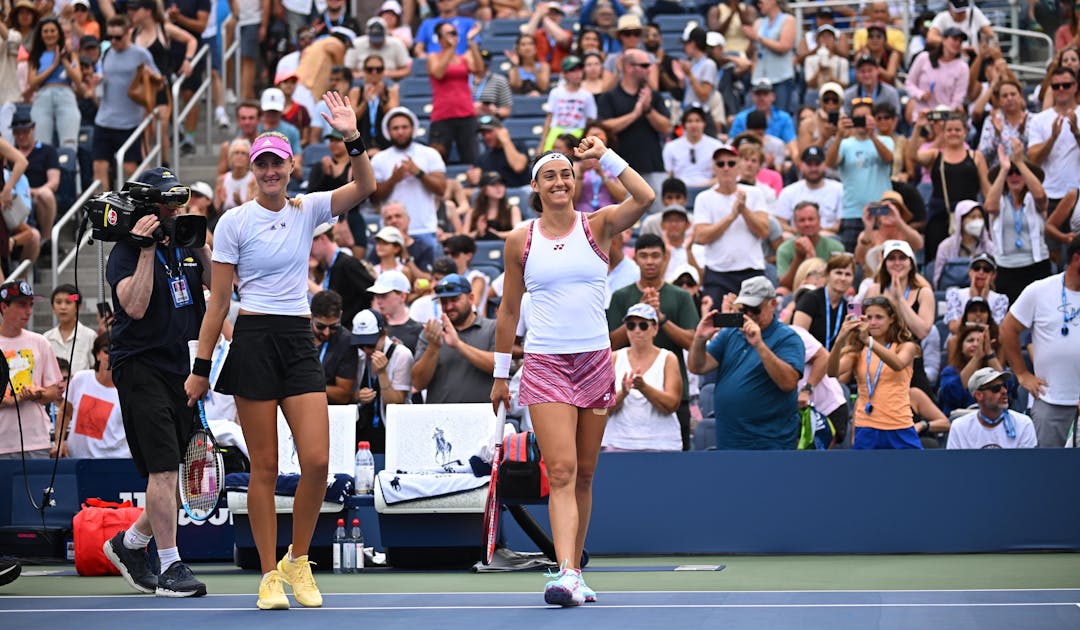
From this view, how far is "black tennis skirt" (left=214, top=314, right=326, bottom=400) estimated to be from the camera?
7.79m

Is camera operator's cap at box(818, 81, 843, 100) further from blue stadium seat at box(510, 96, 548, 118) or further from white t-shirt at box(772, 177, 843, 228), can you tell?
blue stadium seat at box(510, 96, 548, 118)

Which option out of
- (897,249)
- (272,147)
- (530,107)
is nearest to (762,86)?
(530,107)

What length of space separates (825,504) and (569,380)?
405cm

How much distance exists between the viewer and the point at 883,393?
38.8ft

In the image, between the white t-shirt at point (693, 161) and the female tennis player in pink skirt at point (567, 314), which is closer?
the female tennis player in pink skirt at point (567, 314)

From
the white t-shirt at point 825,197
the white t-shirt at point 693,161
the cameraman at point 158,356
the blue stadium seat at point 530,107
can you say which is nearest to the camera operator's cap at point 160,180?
the cameraman at point 158,356

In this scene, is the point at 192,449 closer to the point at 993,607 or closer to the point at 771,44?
the point at 993,607

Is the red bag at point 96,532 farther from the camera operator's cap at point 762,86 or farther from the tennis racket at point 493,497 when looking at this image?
the camera operator's cap at point 762,86

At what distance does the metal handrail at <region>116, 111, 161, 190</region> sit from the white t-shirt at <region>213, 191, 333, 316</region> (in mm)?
9268

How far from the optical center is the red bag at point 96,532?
10.8 metres

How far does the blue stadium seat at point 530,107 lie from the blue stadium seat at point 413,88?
1.40 m

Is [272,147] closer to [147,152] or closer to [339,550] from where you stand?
[339,550]

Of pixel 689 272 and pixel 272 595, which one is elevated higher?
pixel 689 272

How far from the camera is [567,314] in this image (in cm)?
793
